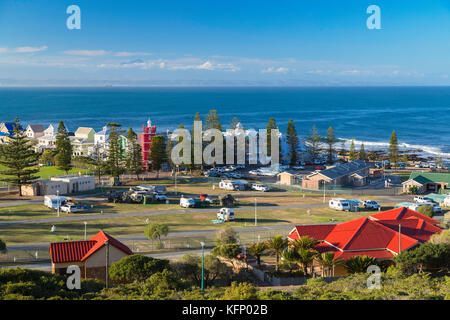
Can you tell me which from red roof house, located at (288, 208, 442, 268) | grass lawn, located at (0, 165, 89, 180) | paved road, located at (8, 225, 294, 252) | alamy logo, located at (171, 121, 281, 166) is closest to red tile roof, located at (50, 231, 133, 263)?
paved road, located at (8, 225, 294, 252)

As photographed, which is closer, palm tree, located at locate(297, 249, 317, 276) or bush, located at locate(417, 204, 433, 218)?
palm tree, located at locate(297, 249, 317, 276)

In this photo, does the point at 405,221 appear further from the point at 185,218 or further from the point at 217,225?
the point at 185,218

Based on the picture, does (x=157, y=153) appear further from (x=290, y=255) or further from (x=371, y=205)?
(x=290, y=255)

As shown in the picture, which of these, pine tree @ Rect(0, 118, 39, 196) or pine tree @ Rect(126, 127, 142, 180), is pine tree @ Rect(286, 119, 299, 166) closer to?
pine tree @ Rect(126, 127, 142, 180)

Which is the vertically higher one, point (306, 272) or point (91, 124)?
point (91, 124)

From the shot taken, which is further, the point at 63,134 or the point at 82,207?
the point at 63,134

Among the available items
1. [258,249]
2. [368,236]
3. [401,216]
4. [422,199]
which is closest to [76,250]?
[258,249]
